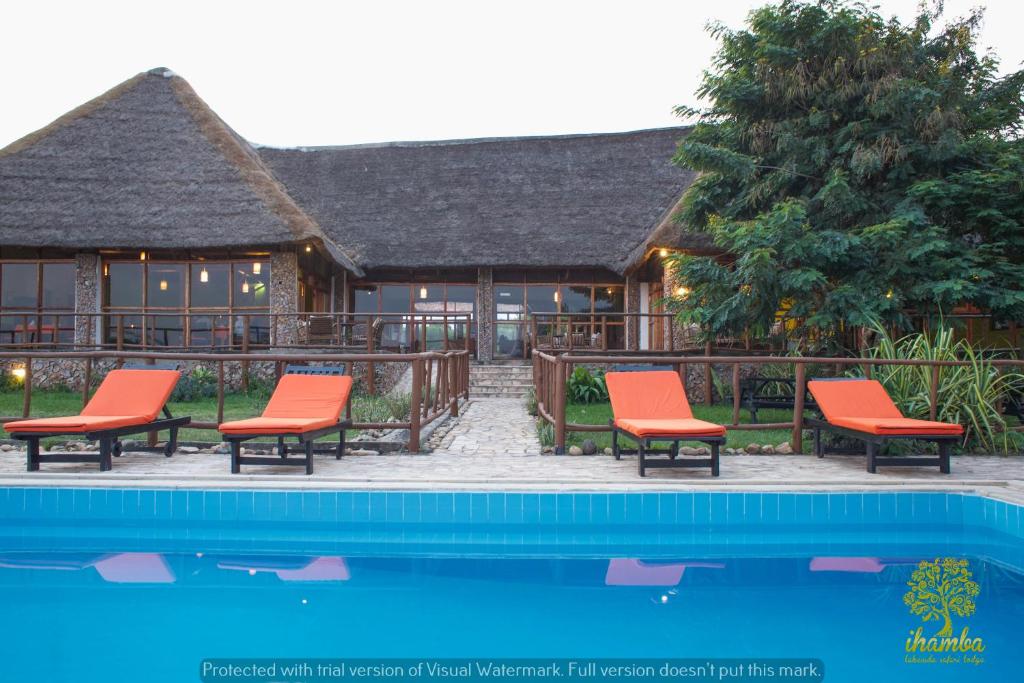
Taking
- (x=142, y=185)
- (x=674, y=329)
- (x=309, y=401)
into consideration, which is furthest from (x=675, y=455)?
(x=142, y=185)

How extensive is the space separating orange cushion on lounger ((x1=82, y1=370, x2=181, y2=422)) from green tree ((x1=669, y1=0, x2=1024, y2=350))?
23.1 ft

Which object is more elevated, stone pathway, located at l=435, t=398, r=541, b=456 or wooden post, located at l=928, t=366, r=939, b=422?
wooden post, located at l=928, t=366, r=939, b=422

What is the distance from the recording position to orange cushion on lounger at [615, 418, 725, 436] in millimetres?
4754

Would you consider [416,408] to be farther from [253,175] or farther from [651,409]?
[253,175]

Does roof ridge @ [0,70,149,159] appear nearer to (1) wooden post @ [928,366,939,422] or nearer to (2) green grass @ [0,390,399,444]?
(2) green grass @ [0,390,399,444]

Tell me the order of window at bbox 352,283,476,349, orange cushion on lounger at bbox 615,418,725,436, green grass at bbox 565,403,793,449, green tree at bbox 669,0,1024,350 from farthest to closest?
1. window at bbox 352,283,476,349
2. green tree at bbox 669,0,1024,350
3. green grass at bbox 565,403,793,449
4. orange cushion on lounger at bbox 615,418,725,436

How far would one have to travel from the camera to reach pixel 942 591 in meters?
3.60

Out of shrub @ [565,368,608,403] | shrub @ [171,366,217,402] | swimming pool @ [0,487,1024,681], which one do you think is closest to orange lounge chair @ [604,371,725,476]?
swimming pool @ [0,487,1024,681]

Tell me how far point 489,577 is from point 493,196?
14.1 metres

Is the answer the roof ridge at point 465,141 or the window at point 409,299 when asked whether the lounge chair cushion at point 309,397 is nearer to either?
the window at point 409,299

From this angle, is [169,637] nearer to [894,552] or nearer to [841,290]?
[894,552]

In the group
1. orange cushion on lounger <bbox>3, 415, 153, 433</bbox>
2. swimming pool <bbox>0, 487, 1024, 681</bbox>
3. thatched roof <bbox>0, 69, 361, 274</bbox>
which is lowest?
swimming pool <bbox>0, 487, 1024, 681</bbox>

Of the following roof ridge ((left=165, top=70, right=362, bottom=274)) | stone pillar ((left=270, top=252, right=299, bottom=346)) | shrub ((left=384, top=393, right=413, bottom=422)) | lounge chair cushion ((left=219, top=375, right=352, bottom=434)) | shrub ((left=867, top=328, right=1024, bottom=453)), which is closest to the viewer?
lounge chair cushion ((left=219, top=375, right=352, bottom=434))

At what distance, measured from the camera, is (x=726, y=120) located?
34.4ft
